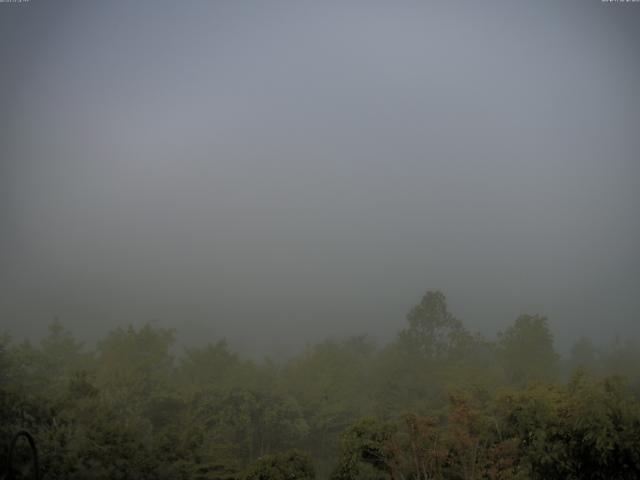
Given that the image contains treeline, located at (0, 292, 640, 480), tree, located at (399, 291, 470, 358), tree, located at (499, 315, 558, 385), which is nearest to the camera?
treeline, located at (0, 292, 640, 480)

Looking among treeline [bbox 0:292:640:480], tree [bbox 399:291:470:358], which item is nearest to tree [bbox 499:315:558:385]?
treeline [bbox 0:292:640:480]

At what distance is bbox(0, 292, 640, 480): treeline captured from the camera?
48.5 feet

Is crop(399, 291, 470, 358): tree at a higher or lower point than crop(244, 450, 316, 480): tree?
higher

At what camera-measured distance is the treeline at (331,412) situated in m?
14.8

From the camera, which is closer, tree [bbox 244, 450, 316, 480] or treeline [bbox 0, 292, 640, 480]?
treeline [bbox 0, 292, 640, 480]

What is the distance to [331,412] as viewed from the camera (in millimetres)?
35219

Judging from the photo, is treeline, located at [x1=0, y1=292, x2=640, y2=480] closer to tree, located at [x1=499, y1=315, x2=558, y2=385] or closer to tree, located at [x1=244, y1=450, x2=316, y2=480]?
tree, located at [x1=244, y1=450, x2=316, y2=480]

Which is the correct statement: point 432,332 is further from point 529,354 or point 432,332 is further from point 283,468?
point 283,468

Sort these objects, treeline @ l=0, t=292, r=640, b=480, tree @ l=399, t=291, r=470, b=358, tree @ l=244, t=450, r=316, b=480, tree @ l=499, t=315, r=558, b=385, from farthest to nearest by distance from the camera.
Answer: tree @ l=399, t=291, r=470, b=358
tree @ l=499, t=315, r=558, b=385
tree @ l=244, t=450, r=316, b=480
treeline @ l=0, t=292, r=640, b=480

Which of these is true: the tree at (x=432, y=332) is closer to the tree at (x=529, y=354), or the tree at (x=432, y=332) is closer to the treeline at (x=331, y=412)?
the treeline at (x=331, y=412)

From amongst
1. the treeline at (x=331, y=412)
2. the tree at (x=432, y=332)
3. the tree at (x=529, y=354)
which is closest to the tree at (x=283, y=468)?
the treeline at (x=331, y=412)

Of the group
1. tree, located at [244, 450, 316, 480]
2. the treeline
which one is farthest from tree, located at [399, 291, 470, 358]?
tree, located at [244, 450, 316, 480]

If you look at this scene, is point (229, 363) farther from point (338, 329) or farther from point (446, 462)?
point (338, 329)

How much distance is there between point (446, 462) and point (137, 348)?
25.6m
